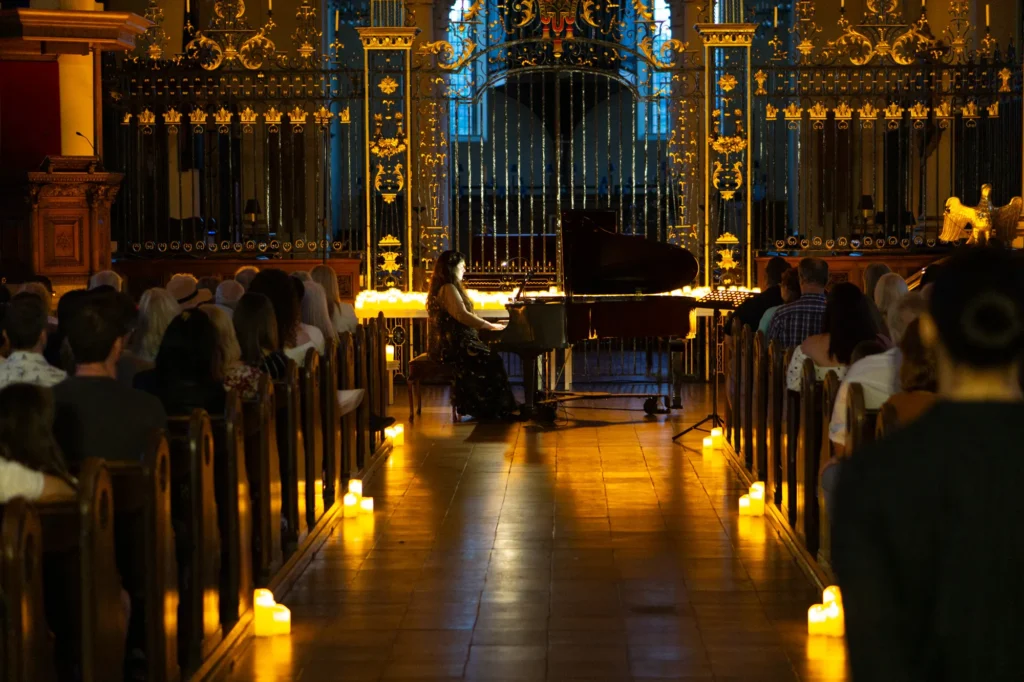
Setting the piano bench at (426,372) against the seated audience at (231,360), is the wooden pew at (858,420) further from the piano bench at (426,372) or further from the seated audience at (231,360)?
the piano bench at (426,372)

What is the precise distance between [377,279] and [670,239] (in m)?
3.03

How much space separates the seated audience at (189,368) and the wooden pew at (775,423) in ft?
9.46

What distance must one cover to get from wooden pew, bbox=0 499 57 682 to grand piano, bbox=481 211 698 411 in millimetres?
7554

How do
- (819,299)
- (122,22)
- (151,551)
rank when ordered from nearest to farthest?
(151,551) < (819,299) < (122,22)

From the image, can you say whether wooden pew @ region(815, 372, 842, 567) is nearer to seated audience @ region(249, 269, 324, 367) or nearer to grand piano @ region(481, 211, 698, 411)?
seated audience @ region(249, 269, 324, 367)

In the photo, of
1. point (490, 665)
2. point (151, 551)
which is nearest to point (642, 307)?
point (490, 665)

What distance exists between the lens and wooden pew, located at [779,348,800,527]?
703 cm

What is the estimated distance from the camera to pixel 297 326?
7949 mm

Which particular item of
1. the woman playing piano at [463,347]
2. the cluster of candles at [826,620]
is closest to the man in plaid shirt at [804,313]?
the woman playing piano at [463,347]

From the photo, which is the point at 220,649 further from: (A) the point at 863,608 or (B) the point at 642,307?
(B) the point at 642,307

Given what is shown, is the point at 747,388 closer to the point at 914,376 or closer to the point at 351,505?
the point at 351,505

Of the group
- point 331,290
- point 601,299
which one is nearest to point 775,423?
Result: point 331,290

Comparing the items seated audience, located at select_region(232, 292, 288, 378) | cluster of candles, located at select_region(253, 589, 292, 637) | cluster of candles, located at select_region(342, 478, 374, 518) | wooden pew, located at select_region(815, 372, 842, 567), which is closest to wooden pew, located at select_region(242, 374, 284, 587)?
cluster of candles, located at select_region(253, 589, 292, 637)

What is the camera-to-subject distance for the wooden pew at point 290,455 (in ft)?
21.9
